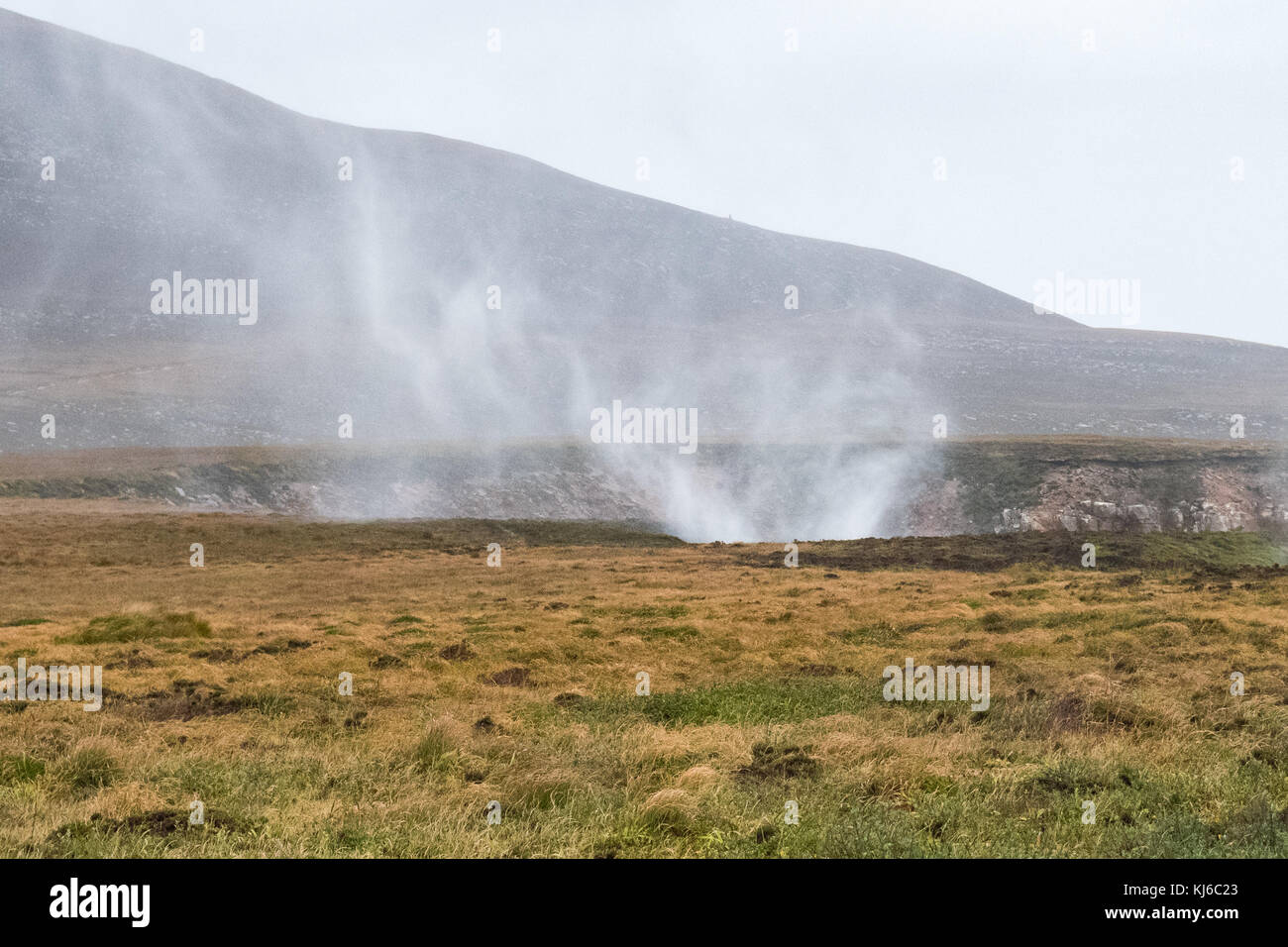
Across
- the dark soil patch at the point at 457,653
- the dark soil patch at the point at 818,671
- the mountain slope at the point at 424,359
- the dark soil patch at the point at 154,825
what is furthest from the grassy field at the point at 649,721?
the mountain slope at the point at 424,359

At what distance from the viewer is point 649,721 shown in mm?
17719

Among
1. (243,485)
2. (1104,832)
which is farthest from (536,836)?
(243,485)

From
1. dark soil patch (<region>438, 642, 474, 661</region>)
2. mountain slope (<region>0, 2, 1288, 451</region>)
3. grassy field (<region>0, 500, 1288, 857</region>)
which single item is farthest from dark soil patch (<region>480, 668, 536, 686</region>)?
mountain slope (<region>0, 2, 1288, 451</region>)

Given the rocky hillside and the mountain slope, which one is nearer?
the rocky hillside

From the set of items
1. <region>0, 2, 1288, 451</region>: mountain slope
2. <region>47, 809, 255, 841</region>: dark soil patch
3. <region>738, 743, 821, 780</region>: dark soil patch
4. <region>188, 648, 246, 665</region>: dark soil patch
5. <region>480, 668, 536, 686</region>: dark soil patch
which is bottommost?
<region>480, 668, 536, 686</region>: dark soil patch

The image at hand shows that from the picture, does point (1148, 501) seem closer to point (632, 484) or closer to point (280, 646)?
point (632, 484)

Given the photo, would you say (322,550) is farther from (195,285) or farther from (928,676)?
(195,285)

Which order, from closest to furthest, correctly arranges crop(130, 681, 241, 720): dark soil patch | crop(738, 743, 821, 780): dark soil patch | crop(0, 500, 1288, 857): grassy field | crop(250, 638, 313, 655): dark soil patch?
crop(0, 500, 1288, 857): grassy field, crop(738, 743, 821, 780): dark soil patch, crop(130, 681, 241, 720): dark soil patch, crop(250, 638, 313, 655): dark soil patch

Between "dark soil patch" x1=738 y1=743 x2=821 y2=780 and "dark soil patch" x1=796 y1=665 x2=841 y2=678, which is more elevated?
"dark soil patch" x1=738 y1=743 x2=821 y2=780

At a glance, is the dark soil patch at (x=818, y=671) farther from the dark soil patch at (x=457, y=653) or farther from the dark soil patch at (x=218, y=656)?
the dark soil patch at (x=218, y=656)

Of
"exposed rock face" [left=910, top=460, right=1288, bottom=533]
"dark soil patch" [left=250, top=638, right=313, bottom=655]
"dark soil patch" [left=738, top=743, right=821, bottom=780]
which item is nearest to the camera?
"dark soil patch" [left=738, top=743, right=821, bottom=780]

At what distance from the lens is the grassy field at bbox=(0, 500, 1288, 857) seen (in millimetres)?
10461

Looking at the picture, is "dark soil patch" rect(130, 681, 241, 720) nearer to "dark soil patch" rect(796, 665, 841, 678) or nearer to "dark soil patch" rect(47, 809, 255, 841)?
"dark soil patch" rect(47, 809, 255, 841)

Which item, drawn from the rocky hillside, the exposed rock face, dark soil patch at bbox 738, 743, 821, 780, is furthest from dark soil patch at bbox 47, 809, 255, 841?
the exposed rock face
